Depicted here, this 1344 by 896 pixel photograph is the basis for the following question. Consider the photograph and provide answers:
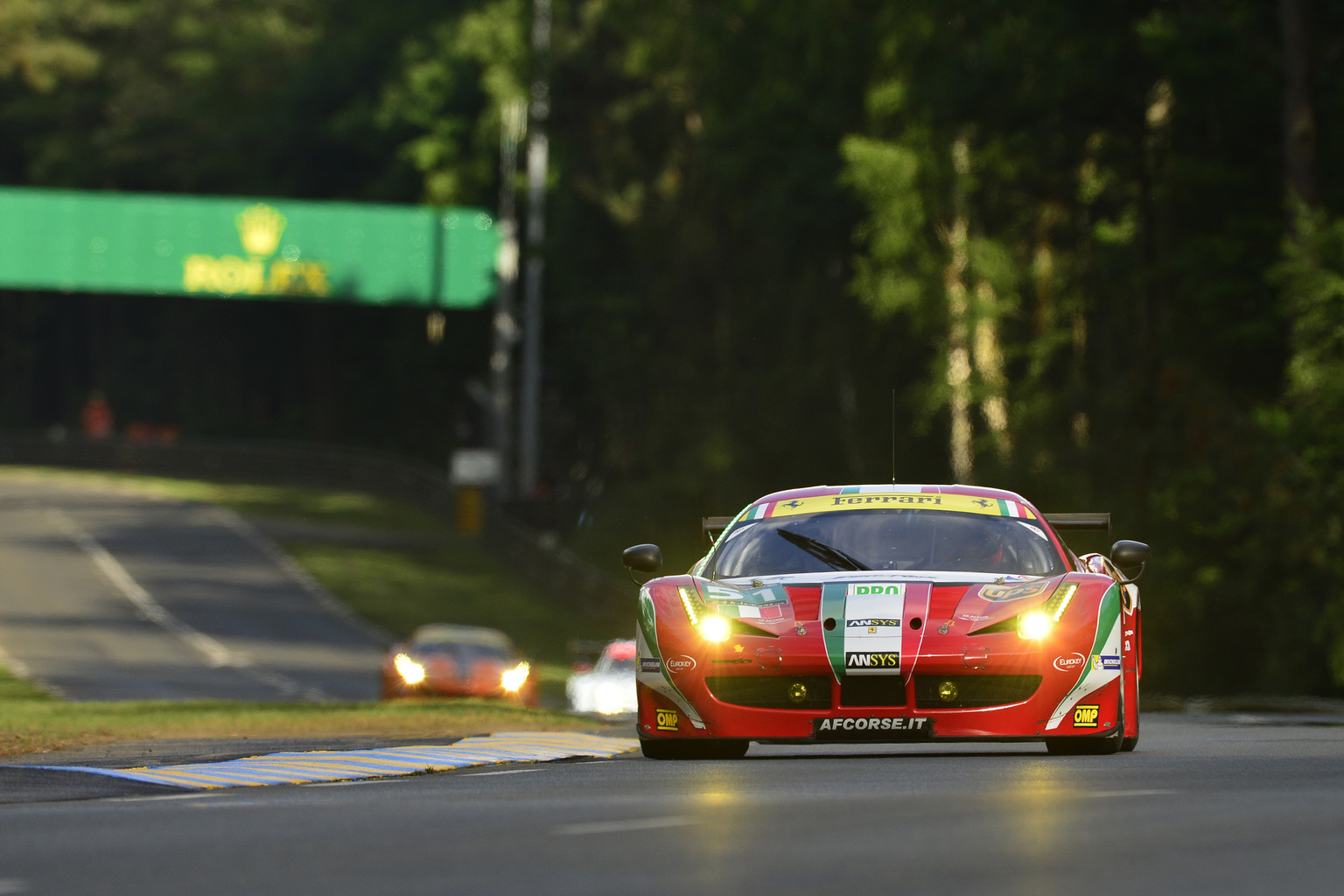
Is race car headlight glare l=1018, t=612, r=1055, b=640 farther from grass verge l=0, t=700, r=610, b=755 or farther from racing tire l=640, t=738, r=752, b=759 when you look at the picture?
grass verge l=0, t=700, r=610, b=755

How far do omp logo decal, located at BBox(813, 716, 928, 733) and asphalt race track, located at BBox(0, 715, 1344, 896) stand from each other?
0.67 ft

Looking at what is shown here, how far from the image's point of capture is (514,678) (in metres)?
29.6

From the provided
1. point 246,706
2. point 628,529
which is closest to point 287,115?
point 628,529

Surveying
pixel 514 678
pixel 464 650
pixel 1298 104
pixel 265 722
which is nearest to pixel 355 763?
pixel 265 722

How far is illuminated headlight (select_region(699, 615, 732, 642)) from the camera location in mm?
10961

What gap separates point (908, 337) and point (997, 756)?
138ft

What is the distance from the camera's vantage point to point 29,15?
99750mm

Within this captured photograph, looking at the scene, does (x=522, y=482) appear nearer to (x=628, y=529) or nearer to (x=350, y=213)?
(x=628, y=529)

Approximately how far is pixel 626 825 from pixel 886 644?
279 centimetres

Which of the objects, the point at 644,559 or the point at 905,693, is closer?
the point at 905,693

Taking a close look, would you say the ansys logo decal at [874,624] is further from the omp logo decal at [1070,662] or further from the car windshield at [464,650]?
the car windshield at [464,650]

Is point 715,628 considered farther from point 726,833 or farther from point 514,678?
point 514,678

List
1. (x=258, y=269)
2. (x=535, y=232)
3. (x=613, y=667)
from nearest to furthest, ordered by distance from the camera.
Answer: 1. (x=613, y=667)
2. (x=535, y=232)
3. (x=258, y=269)

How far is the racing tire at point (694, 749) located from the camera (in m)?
11.7
